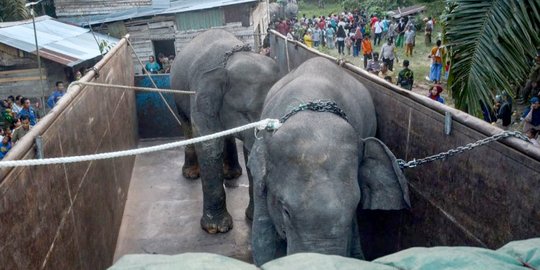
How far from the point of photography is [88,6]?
16.4 m

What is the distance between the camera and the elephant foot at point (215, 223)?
5.37 metres

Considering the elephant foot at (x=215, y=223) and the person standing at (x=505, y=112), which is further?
the person standing at (x=505, y=112)

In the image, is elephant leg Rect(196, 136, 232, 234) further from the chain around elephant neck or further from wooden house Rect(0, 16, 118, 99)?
wooden house Rect(0, 16, 118, 99)

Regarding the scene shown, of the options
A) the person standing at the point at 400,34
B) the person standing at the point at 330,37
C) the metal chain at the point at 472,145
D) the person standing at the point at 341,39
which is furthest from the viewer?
the person standing at the point at 330,37

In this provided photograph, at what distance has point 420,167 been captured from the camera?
11.0 feet

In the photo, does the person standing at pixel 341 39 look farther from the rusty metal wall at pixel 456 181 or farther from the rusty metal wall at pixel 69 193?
the rusty metal wall at pixel 456 181

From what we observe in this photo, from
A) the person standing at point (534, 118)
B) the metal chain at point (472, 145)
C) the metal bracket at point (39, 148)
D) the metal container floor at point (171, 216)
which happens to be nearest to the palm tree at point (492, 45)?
the metal chain at point (472, 145)

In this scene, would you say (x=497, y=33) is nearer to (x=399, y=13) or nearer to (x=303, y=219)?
(x=303, y=219)

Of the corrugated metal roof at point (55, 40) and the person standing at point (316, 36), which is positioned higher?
the corrugated metal roof at point (55, 40)

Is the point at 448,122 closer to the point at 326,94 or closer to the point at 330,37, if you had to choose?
the point at 326,94

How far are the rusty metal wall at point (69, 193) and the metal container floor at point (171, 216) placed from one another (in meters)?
0.24

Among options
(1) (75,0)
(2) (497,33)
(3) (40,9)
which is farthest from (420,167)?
(3) (40,9)

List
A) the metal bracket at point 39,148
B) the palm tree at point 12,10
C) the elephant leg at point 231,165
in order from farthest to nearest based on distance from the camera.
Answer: the palm tree at point 12,10 → the elephant leg at point 231,165 → the metal bracket at point 39,148

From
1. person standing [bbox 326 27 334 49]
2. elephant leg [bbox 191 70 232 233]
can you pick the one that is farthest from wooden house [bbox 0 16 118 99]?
person standing [bbox 326 27 334 49]
